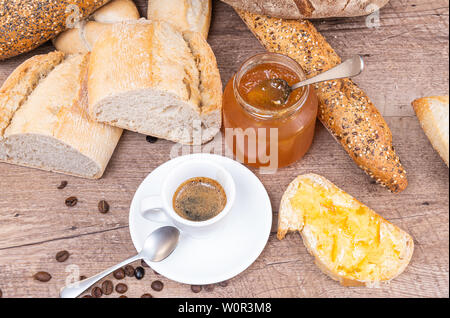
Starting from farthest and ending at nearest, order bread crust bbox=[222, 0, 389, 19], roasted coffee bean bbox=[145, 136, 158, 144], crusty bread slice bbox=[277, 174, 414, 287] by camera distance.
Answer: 1. roasted coffee bean bbox=[145, 136, 158, 144]
2. bread crust bbox=[222, 0, 389, 19]
3. crusty bread slice bbox=[277, 174, 414, 287]

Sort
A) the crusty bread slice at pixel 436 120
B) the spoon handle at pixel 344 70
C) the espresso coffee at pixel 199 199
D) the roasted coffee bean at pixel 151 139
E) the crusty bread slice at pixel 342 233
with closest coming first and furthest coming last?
the crusty bread slice at pixel 436 120 < the spoon handle at pixel 344 70 < the crusty bread slice at pixel 342 233 < the espresso coffee at pixel 199 199 < the roasted coffee bean at pixel 151 139

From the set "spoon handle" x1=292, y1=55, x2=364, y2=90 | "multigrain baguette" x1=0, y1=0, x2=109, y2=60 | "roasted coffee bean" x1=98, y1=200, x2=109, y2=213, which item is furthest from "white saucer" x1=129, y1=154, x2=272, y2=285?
"multigrain baguette" x1=0, y1=0, x2=109, y2=60

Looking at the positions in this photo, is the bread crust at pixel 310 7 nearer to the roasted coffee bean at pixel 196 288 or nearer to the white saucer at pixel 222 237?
the white saucer at pixel 222 237

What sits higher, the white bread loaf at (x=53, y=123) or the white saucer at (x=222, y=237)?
the white bread loaf at (x=53, y=123)

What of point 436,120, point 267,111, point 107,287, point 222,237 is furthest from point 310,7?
point 107,287

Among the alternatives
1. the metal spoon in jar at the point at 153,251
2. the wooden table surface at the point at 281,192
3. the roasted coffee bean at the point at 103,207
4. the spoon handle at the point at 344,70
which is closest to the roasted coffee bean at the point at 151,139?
the wooden table surface at the point at 281,192

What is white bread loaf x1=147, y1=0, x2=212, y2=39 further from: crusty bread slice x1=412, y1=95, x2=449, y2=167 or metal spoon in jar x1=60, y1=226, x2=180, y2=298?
crusty bread slice x1=412, y1=95, x2=449, y2=167

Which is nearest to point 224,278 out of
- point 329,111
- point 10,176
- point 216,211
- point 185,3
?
point 216,211

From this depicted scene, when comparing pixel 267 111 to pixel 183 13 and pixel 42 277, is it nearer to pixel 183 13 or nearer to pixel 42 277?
pixel 183 13

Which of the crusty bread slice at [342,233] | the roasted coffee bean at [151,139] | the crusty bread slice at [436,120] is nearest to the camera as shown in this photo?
the crusty bread slice at [436,120]
